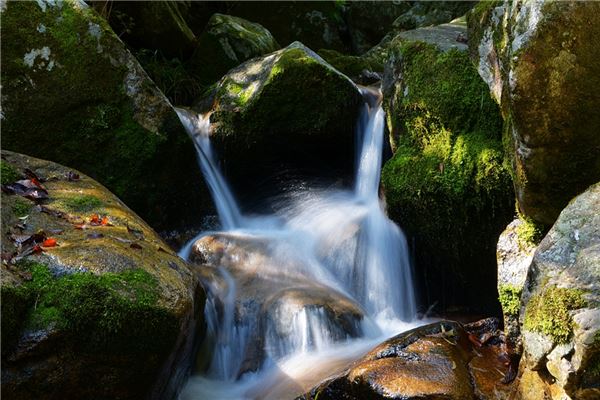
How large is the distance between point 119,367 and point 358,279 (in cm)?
305

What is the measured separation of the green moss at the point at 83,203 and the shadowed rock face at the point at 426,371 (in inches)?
83.5

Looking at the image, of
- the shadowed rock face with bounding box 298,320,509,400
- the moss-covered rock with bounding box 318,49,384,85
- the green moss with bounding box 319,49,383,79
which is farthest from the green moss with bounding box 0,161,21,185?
the green moss with bounding box 319,49,383,79

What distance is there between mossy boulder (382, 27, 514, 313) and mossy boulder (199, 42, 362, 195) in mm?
1323

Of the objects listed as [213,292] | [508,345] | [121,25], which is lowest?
[508,345]

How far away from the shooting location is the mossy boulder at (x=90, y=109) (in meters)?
5.97

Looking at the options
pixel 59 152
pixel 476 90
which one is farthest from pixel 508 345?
pixel 59 152

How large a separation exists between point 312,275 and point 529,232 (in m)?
2.36

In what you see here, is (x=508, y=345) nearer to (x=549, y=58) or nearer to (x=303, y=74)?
(x=549, y=58)

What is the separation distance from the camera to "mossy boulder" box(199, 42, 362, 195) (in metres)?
7.25

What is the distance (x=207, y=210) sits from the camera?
7250 millimetres

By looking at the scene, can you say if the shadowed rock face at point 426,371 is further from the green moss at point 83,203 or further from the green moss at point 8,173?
the green moss at point 8,173

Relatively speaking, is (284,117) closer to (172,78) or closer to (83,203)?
(172,78)

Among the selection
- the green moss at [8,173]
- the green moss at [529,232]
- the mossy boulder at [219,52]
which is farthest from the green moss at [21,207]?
the mossy boulder at [219,52]

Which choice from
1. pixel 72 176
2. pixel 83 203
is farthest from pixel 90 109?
pixel 83 203
